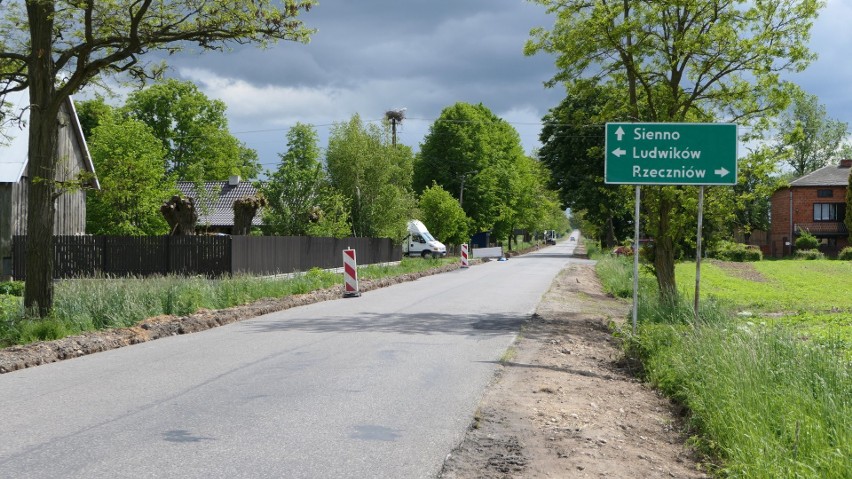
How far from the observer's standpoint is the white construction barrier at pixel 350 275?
2169 cm

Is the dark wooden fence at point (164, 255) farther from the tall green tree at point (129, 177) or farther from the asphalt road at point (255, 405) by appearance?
the asphalt road at point (255, 405)

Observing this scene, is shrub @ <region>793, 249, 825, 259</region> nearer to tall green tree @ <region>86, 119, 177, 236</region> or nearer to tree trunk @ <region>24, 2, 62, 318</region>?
tall green tree @ <region>86, 119, 177, 236</region>

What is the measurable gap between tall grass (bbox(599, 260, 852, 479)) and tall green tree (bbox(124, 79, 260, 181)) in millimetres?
54736

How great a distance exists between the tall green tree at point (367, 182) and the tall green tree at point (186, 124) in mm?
22133

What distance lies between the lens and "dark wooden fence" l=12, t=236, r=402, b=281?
24281 mm

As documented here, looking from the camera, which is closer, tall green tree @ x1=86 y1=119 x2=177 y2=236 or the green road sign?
the green road sign

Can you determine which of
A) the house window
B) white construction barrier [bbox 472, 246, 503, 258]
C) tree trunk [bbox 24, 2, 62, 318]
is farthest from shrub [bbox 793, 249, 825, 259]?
tree trunk [bbox 24, 2, 62, 318]

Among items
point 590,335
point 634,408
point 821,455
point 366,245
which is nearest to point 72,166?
point 366,245

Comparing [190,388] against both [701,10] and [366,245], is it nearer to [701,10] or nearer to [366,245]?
[701,10]

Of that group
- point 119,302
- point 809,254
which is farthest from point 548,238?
point 119,302

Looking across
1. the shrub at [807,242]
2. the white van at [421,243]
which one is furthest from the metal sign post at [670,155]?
the shrub at [807,242]

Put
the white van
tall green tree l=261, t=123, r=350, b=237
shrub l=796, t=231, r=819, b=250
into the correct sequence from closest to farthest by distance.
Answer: tall green tree l=261, t=123, r=350, b=237 < the white van < shrub l=796, t=231, r=819, b=250

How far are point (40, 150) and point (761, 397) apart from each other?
39.3 feet

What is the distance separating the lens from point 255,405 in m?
7.22
